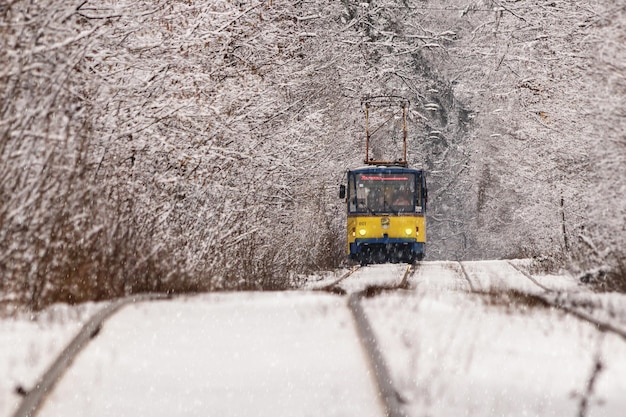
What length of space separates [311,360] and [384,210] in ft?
69.5

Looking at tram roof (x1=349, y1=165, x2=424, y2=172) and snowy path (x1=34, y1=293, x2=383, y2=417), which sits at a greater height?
tram roof (x1=349, y1=165, x2=424, y2=172)

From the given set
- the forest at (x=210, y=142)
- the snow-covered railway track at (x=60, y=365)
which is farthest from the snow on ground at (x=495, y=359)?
the forest at (x=210, y=142)

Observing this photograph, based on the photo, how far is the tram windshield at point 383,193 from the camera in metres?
27.4

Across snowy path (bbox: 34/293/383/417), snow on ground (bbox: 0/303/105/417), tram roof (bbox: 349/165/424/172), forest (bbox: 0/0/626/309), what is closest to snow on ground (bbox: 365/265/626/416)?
snowy path (bbox: 34/293/383/417)

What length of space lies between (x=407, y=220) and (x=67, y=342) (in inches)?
829

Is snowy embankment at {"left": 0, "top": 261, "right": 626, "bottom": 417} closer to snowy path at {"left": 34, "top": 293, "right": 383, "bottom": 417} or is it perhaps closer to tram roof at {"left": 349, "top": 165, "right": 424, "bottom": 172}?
snowy path at {"left": 34, "top": 293, "right": 383, "bottom": 417}

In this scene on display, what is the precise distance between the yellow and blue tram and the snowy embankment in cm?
1767

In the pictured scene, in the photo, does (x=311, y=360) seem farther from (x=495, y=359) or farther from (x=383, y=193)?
(x=383, y=193)

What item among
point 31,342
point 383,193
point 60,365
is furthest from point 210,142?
point 383,193

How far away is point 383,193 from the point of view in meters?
27.6

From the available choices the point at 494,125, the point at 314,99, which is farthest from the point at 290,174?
the point at 494,125

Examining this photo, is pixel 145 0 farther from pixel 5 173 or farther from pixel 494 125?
pixel 494 125

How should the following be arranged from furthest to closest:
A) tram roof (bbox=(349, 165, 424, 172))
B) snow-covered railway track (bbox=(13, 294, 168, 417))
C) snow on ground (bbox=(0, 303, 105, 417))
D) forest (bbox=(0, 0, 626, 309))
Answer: tram roof (bbox=(349, 165, 424, 172)) < forest (bbox=(0, 0, 626, 309)) < snow on ground (bbox=(0, 303, 105, 417)) < snow-covered railway track (bbox=(13, 294, 168, 417))

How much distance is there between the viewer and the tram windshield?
1080 inches
